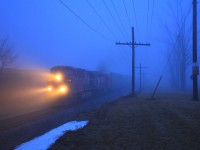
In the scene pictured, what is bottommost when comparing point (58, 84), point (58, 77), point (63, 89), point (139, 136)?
point (139, 136)

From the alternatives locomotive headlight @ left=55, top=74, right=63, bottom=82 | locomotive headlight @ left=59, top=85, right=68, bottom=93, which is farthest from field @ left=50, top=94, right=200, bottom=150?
locomotive headlight @ left=55, top=74, right=63, bottom=82

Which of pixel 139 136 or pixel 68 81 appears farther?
pixel 68 81

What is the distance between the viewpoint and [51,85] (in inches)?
1255

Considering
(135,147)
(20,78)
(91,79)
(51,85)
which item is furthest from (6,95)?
(135,147)

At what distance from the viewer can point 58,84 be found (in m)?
31.6

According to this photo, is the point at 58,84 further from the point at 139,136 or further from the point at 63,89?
the point at 139,136

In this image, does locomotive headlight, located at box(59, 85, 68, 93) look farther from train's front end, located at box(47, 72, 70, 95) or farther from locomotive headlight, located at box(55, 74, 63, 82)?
locomotive headlight, located at box(55, 74, 63, 82)

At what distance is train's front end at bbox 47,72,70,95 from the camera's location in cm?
3159

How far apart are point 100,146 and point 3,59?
33.2 meters

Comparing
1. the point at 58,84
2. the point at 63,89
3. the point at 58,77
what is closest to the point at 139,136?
the point at 63,89

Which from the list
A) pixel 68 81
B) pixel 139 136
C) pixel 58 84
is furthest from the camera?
pixel 68 81

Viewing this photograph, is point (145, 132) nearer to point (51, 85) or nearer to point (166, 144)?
point (166, 144)

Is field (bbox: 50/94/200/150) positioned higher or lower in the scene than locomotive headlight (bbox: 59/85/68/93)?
lower

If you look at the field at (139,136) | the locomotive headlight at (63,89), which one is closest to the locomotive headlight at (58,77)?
the locomotive headlight at (63,89)
